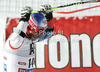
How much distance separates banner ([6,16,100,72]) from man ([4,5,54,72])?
2.51 feet

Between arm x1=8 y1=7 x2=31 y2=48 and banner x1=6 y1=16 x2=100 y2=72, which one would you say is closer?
arm x1=8 y1=7 x2=31 y2=48

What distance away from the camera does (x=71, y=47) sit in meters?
2.86

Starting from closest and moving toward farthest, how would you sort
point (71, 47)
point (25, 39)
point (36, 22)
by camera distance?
point (36, 22), point (25, 39), point (71, 47)

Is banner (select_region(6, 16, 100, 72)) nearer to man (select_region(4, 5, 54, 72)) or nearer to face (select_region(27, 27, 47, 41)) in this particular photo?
man (select_region(4, 5, 54, 72))

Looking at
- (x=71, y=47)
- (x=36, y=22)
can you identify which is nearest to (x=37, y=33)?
(x=36, y=22)

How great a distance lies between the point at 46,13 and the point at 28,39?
0.33 meters

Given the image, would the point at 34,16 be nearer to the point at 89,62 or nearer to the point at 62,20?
the point at 62,20

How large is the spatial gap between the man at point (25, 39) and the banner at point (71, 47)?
766mm

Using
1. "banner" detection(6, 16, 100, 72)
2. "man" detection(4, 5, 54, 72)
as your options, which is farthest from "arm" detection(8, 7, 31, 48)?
"banner" detection(6, 16, 100, 72)

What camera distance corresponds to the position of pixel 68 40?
2.86 meters

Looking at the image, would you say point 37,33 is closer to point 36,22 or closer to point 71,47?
point 36,22

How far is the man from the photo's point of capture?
1.86m

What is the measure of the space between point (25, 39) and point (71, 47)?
3.48 ft

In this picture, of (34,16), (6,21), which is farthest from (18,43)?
(6,21)
